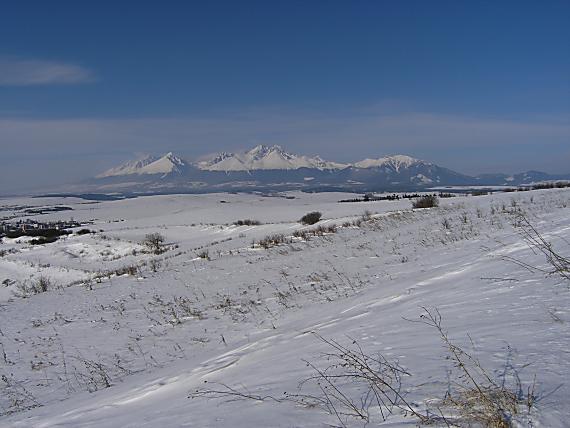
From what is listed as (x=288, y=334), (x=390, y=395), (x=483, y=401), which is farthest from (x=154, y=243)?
(x=483, y=401)

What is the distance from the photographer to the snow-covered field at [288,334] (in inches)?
114

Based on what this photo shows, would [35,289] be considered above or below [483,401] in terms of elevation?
below

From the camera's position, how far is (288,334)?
19.4ft

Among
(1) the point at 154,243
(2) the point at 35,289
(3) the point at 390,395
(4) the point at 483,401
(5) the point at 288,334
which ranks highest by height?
(4) the point at 483,401

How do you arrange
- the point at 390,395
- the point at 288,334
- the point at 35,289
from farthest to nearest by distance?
the point at 35,289
the point at 288,334
the point at 390,395

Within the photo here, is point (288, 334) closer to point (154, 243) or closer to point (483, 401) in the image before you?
point (483, 401)

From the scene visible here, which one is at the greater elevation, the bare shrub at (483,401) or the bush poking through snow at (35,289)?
the bare shrub at (483,401)

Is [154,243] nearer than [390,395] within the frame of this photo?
No

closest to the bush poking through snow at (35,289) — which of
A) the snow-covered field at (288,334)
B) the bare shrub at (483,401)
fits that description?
the snow-covered field at (288,334)

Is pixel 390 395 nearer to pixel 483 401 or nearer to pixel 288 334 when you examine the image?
pixel 483 401

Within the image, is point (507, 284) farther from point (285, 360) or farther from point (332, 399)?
point (332, 399)

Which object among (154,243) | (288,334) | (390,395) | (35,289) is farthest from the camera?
(154,243)

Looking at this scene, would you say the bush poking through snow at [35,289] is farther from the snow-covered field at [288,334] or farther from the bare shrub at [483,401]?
the bare shrub at [483,401]

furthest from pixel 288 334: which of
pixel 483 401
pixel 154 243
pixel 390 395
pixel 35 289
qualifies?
pixel 154 243
